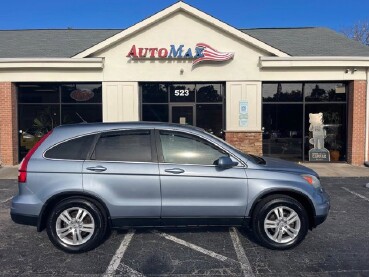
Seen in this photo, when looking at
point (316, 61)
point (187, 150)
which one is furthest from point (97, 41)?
point (187, 150)

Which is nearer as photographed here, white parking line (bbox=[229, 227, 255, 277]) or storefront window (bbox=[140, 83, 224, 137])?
white parking line (bbox=[229, 227, 255, 277])

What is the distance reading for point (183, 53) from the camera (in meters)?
11.4

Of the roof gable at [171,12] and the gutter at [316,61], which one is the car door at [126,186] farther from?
the gutter at [316,61]

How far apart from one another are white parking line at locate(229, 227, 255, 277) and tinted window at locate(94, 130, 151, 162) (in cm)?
168

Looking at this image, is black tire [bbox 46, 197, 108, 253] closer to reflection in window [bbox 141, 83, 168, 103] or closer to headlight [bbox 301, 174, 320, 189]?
headlight [bbox 301, 174, 320, 189]

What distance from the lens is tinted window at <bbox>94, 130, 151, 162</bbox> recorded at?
4285mm

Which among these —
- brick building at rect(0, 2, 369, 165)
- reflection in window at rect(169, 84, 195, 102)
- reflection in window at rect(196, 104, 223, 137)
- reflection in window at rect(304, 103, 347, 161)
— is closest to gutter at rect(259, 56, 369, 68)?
brick building at rect(0, 2, 369, 165)

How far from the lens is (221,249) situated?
14.1ft

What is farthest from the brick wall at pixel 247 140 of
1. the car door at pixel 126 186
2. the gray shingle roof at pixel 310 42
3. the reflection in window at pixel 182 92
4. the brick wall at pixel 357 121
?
the car door at pixel 126 186

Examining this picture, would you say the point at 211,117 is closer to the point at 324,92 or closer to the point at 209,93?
the point at 209,93

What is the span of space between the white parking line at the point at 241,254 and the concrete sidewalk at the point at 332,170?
620 centimetres

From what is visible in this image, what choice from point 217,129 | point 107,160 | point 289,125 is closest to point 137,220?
point 107,160

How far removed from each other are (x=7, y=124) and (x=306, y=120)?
11.0m

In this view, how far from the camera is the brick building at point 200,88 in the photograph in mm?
11320
